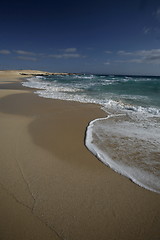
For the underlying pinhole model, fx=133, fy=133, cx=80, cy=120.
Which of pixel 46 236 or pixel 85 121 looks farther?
pixel 85 121

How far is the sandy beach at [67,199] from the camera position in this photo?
187 cm

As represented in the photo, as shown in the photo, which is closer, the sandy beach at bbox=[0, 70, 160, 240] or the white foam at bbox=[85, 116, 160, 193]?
the sandy beach at bbox=[0, 70, 160, 240]

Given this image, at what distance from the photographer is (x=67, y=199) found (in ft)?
7.50

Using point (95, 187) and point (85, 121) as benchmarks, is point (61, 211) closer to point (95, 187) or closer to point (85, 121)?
point (95, 187)

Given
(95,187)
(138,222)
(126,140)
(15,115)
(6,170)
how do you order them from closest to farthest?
(138,222), (95,187), (6,170), (126,140), (15,115)

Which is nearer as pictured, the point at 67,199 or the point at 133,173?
the point at 67,199

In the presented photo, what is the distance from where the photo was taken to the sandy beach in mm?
1869

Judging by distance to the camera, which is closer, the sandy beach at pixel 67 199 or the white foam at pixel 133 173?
the sandy beach at pixel 67 199

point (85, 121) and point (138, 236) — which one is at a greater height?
point (85, 121)

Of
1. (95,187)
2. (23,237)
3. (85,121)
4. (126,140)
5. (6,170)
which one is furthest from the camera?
(85,121)

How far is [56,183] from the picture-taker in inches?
102

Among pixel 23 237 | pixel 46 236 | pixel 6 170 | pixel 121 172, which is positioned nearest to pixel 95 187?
pixel 121 172

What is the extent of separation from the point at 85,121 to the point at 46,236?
4432mm

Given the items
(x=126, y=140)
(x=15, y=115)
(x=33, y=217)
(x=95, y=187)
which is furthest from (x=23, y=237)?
(x=15, y=115)
